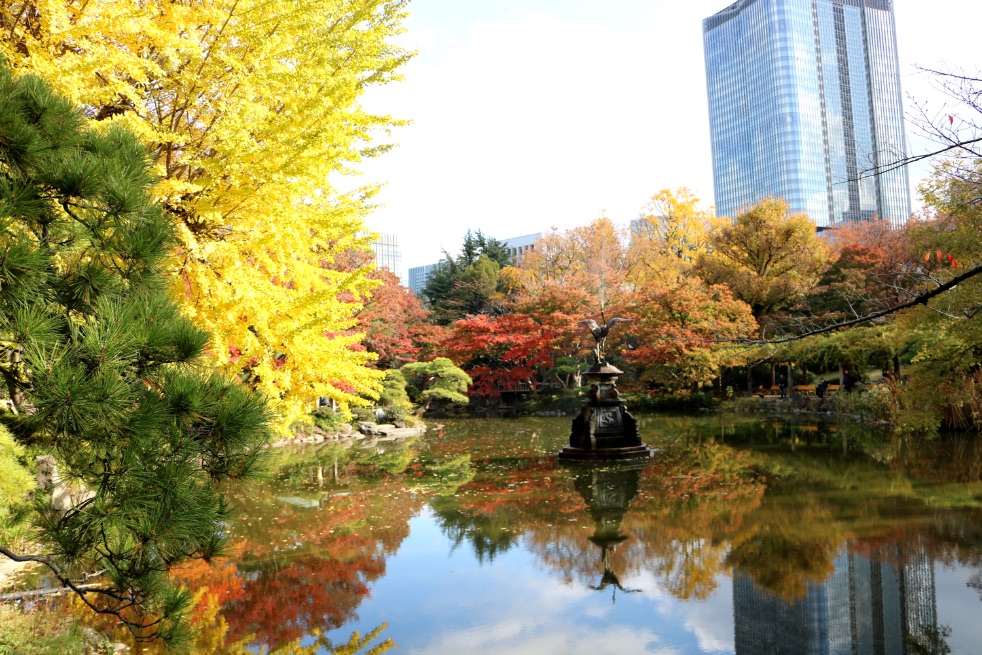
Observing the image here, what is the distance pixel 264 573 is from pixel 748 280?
19.7 meters

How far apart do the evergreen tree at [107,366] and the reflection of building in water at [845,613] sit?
2.94m

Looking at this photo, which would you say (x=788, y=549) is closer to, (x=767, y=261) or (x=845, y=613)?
(x=845, y=613)

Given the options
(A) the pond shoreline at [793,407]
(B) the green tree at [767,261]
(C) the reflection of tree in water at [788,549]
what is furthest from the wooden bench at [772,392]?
(C) the reflection of tree in water at [788,549]

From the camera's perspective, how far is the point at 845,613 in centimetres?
394

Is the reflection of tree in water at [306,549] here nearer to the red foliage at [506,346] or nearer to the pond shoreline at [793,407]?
the pond shoreline at [793,407]

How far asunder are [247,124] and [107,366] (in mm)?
2535

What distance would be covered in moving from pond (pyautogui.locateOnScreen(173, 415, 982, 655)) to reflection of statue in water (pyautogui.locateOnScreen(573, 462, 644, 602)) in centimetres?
3

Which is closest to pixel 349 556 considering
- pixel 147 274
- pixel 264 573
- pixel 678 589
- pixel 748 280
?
pixel 264 573

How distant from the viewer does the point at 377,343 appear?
805 inches

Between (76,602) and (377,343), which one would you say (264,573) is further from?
(377,343)

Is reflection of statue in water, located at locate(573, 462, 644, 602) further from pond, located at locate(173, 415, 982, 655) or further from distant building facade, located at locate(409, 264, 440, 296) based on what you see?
distant building facade, located at locate(409, 264, 440, 296)

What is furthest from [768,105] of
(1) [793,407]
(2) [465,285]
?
(1) [793,407]

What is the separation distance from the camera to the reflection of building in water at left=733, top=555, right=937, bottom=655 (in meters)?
3.57

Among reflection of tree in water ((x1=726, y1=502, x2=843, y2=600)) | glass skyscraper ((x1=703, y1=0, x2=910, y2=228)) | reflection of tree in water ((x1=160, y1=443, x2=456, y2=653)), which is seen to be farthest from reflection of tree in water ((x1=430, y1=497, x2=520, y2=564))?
glass skyscraper ((x1=703, y1=0, x2=910, y2=228))
